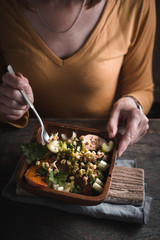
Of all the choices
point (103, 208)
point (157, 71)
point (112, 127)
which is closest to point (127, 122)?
point (112, 127)

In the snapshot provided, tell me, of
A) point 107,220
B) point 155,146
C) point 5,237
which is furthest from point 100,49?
point 5,237

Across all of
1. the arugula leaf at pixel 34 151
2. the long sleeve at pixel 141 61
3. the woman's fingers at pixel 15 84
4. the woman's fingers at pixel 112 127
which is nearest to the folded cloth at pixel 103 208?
the arugula leaf at pixel 34 151

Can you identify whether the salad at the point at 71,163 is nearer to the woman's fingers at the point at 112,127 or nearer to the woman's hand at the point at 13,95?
the woman's fingers at the point at 112,127

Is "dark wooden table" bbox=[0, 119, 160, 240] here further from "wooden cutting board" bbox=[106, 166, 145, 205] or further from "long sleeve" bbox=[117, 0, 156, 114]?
"long sleeve" bbox=[117, 0, 156, 114]

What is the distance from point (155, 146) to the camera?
119cm

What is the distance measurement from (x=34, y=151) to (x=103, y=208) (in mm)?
361

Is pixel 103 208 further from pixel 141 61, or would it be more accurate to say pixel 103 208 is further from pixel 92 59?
pixel 141 61

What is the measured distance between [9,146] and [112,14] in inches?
35.1

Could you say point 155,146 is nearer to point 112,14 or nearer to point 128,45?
point 128,45

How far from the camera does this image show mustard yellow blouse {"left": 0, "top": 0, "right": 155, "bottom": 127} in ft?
3.95

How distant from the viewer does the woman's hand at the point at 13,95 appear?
40.6 inches

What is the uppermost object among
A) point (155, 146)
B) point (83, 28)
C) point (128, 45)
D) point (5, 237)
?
point (83, 28)

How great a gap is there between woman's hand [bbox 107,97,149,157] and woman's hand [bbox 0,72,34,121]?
430 millimetres

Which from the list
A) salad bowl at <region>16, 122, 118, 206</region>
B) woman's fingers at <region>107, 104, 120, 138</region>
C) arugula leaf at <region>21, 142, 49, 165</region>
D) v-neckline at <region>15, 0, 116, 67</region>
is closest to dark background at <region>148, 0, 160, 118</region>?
v-neckline at <region>15, 0, 116, 67</region>
